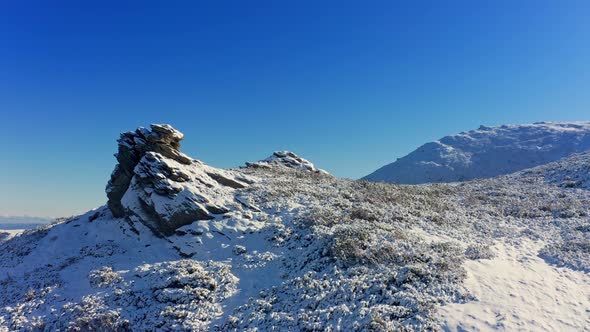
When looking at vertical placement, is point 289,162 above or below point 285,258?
above

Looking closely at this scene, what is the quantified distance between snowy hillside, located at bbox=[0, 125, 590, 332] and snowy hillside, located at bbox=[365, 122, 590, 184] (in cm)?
5528

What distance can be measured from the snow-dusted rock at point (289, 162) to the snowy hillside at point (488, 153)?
40469mm

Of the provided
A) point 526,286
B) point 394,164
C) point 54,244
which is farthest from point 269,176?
point 394,164

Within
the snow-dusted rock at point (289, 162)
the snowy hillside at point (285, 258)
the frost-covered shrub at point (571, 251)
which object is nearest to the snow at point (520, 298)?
the snowy hillside at point (285, 258)

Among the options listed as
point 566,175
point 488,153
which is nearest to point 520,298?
point 566,175

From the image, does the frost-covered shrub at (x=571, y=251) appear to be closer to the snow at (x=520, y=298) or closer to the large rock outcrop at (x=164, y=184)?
the snow at (x=520, y=298)

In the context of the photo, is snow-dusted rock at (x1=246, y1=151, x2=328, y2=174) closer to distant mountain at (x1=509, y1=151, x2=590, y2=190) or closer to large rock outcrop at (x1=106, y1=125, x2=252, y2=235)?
large rock outcrop at (x1=106, y1=125, x2=252, y2=235)

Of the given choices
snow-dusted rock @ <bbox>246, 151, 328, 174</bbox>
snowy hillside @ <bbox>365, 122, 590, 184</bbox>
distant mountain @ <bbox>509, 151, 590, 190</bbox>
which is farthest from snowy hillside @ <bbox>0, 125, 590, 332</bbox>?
snowy hillside @ <bbox>365, 122, 590, 184</bbox>

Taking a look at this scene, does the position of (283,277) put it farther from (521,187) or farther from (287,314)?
(521,187)

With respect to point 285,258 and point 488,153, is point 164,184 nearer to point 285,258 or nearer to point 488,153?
point 285,258

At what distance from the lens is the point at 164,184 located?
80.5 feet

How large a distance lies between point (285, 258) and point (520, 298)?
10260 millimetres

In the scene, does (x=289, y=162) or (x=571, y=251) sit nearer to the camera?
(x=571, y=251)

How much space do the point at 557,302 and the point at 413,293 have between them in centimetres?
534
